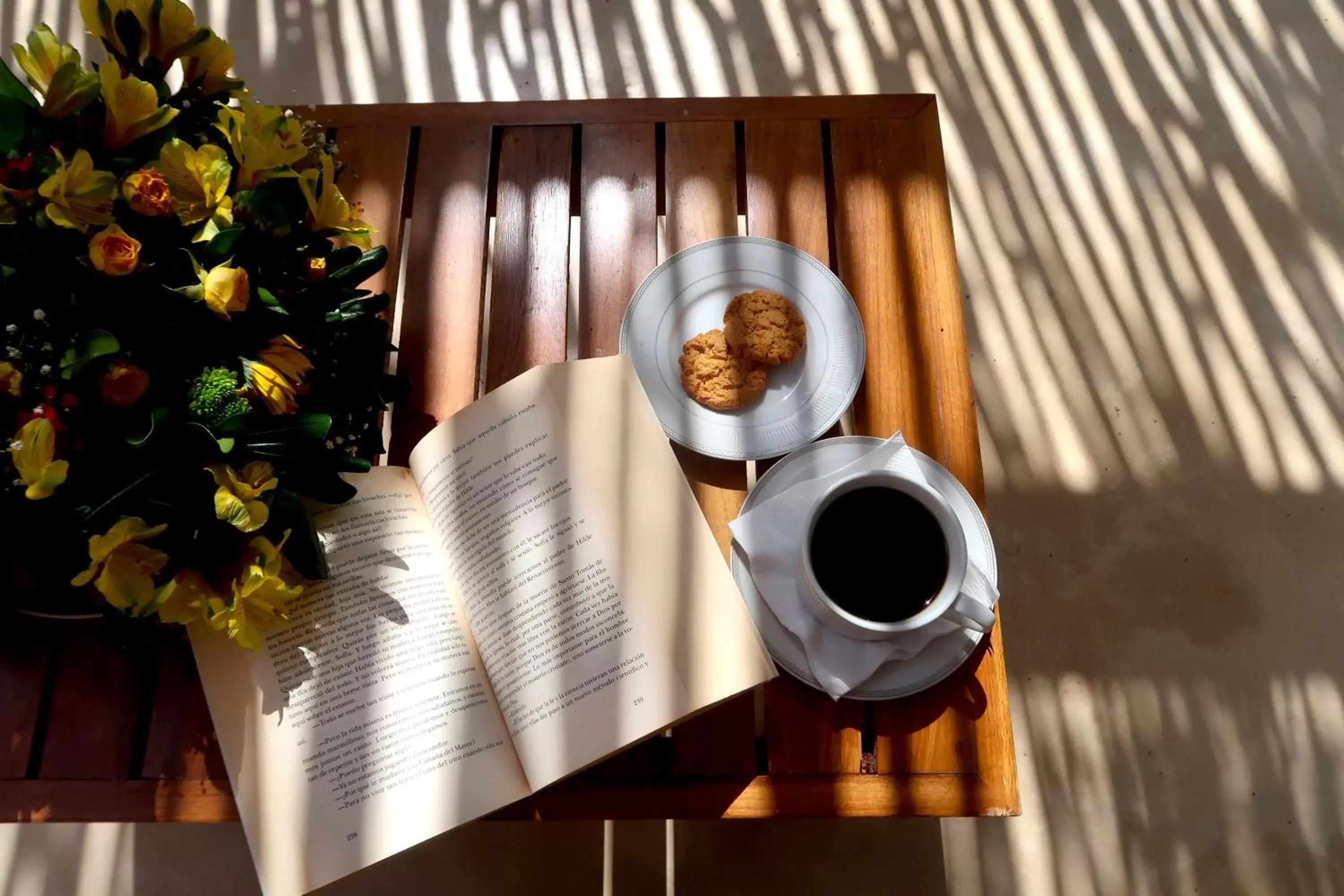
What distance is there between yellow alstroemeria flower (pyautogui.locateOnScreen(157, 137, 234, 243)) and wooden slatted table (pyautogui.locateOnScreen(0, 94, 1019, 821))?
0.25 meters

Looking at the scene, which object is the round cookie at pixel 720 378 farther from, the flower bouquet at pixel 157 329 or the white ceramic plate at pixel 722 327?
the flower bouquet at pixel 157 329

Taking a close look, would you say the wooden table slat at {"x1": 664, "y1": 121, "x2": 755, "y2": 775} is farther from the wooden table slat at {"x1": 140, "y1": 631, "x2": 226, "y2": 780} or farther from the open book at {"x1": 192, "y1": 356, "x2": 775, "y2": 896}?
the wooden table slat at {"x1": 140, "y1": 631, "x2": 226, "y2": 780}

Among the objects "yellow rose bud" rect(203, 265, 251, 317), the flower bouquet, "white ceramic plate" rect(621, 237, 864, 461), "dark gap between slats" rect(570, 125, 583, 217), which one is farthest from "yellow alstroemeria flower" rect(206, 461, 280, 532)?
"dark gap between slats" rect(570, 125, 583, 217)

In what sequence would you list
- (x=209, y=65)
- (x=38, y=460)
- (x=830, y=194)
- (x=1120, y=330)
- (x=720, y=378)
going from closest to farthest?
(x=38, y=460) → (x=209, y=65) → (x=720, y=378) → (x=830, y=194) → (x=1120, y=330)

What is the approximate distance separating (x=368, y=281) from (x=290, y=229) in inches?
8.1

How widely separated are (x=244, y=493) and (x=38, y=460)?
11 centimetres

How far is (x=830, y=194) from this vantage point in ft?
2.83

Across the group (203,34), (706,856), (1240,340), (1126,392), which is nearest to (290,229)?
(203,34)

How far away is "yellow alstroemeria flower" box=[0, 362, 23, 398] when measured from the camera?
0.54 m

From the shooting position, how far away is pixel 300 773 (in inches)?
25.0

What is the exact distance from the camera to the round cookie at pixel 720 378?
755mm

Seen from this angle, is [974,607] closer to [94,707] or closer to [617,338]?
[617,338]

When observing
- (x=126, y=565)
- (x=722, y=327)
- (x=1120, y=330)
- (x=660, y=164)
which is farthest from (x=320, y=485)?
(x=1120, y=330)

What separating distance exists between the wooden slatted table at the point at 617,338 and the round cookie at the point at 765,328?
77 millimetres
